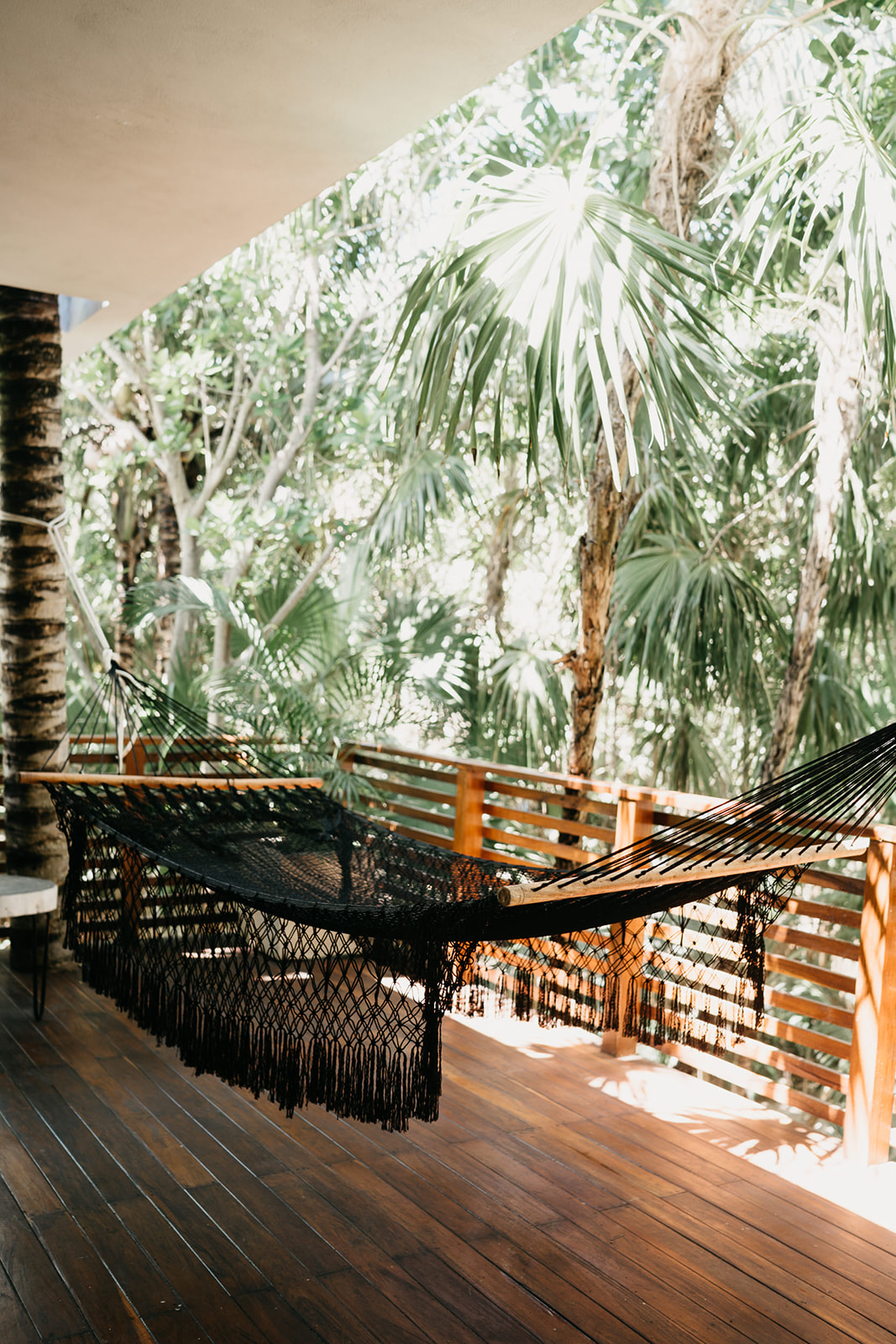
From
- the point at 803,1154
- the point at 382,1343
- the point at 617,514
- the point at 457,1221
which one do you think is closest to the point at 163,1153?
the point at 457,1221

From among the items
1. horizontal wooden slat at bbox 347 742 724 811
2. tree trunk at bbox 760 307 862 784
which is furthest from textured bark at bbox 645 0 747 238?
horizontal wooden slat at bbox 347 742 724 811

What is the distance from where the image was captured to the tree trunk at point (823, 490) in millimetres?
3646

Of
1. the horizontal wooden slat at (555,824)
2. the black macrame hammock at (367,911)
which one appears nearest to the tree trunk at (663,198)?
the horizontal wooden slat at (555,824)

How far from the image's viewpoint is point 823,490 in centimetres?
374

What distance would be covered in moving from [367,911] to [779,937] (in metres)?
1.26

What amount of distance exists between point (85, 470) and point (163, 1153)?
5.55 m

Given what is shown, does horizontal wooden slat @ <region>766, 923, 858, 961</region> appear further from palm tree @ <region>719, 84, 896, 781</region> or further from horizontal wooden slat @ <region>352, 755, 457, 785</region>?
horizontal wooden slat @ <region>352, 755, 457, 785</region>

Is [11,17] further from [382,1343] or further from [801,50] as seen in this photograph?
[801,50]

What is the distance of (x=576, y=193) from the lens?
254 centimetres

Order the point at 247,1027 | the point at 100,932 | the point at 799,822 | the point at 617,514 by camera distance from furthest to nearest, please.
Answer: the point at 617,514 < the point at 100,932 < the point at 247,1027 < the point at 799,822

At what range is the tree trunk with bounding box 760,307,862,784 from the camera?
365cm

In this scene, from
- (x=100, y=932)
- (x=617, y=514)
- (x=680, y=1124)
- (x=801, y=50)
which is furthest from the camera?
(x=801, y=50)

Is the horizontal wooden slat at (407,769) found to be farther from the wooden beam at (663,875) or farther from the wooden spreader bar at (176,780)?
the wooden beam at (663,875)

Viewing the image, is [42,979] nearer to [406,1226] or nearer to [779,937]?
[406,1226]
